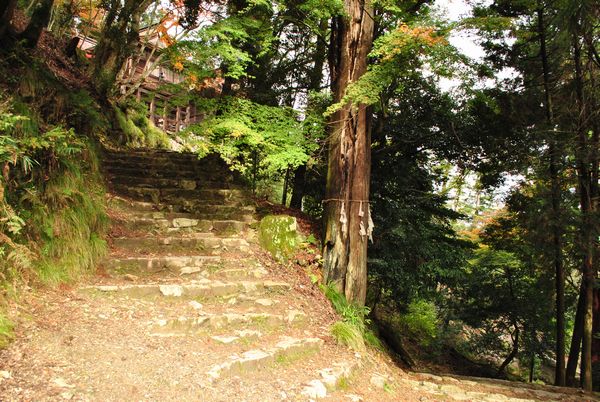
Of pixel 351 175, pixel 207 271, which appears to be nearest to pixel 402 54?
pixel 351 175

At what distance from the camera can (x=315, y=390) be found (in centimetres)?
340

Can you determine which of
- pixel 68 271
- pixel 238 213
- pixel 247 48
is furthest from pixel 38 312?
pixel 247 48

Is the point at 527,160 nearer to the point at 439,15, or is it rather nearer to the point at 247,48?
the point at 439,15

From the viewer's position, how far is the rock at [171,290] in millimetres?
4227

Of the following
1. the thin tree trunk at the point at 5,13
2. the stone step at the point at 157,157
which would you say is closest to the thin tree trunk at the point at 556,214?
the stone step at the point at 157,157

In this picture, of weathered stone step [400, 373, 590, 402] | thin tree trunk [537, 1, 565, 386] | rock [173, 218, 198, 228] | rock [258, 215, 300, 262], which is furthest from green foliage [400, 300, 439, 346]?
rock [173, 218, 198, 228]

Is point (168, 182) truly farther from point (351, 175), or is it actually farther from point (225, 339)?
point (225, 339)

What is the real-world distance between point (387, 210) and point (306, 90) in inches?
159

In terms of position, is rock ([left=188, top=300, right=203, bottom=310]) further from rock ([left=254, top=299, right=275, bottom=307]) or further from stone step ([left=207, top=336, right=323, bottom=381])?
stone step ([left=207, top=336, right=323, bottom=381])

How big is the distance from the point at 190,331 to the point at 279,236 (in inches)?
107

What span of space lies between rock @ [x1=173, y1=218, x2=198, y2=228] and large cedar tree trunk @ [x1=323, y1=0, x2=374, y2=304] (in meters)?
2.32

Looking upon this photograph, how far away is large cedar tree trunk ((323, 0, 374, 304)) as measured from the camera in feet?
19.5

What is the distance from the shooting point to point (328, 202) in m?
6.25

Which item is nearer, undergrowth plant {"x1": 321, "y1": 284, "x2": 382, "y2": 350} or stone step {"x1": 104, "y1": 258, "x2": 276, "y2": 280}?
stone step {"x1": 104, "y1": 258, "x2": 276, "y2": 280}
